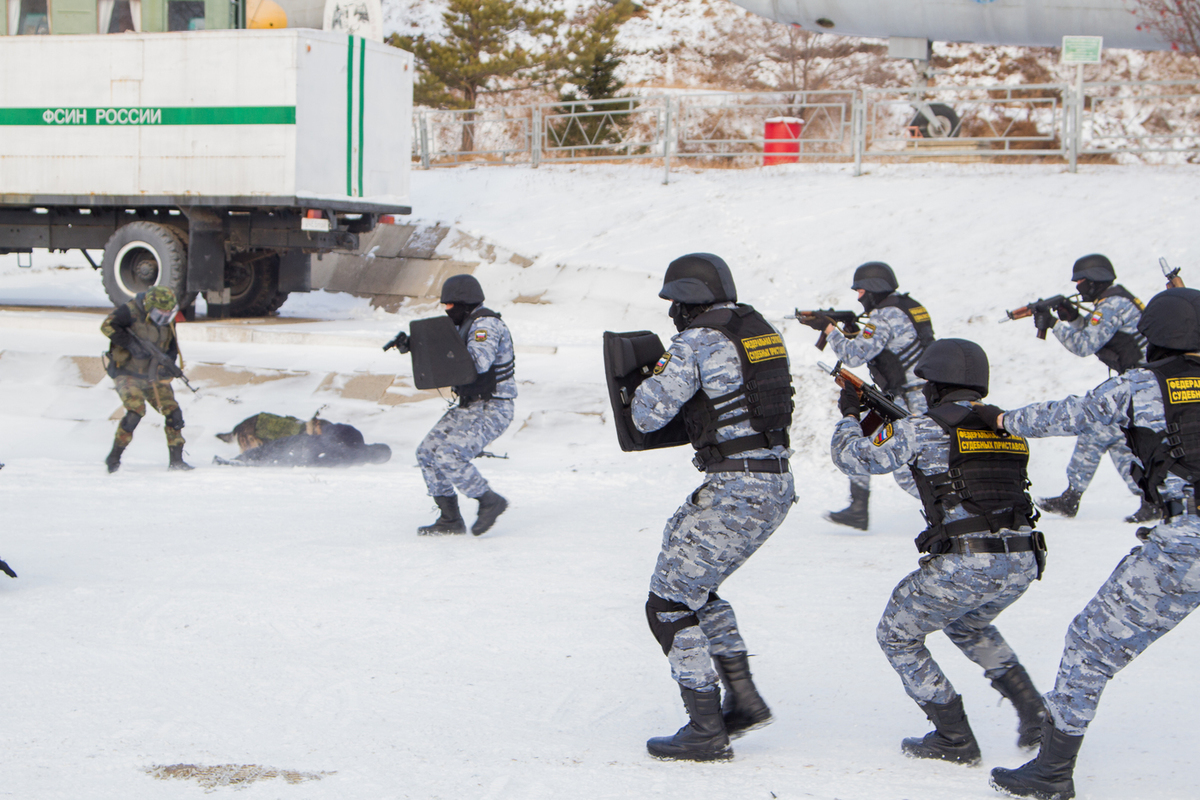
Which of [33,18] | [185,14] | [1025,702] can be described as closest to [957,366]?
[1025,702]

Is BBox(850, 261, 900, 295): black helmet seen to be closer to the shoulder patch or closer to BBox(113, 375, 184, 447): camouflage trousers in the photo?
the shoulder patch

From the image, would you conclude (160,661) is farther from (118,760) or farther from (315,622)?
(118,760)

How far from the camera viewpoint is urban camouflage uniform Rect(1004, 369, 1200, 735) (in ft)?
10.3

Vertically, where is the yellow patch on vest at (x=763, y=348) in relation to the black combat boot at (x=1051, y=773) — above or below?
above

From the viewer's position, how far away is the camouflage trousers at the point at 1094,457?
24.0 feet

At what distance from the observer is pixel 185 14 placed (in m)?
12.9

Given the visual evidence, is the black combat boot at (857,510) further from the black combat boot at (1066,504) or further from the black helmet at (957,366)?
the black helmet at (957,366)

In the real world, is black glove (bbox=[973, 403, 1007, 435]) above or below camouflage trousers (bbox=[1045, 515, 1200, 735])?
above

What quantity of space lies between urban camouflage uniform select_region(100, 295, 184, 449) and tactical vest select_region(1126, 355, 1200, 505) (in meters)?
7.84

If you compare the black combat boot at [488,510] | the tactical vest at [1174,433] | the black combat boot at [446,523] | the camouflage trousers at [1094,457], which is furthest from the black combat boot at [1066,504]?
the tactical vest at [1174,433]

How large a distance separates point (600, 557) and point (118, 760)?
3.46m

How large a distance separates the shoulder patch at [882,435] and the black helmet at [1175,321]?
31.7 inches

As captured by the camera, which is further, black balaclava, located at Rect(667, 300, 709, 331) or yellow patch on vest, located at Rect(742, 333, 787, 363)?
black balaclava, located at Rect(667, 300, 709, 331)

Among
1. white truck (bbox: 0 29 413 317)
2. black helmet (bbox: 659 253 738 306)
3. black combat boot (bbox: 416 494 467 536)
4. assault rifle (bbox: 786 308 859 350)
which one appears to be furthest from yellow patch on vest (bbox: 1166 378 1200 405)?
white truck (bbox: 0 29 413 317)
